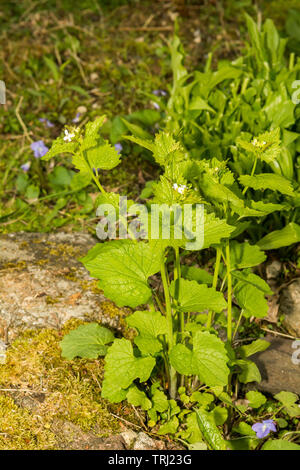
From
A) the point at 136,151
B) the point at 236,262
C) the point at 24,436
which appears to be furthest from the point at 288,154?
the point at 24,436

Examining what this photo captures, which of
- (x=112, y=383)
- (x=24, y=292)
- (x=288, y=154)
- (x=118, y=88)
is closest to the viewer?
(x=112, y=383)

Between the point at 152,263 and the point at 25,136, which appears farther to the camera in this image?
the point at 25,136

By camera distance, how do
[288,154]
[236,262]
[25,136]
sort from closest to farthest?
[236,262] → [288,154] → [25,136]

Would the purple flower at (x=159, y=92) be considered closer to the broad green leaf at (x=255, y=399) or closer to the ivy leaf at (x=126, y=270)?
the ivy leaf at (x=126, y=270)

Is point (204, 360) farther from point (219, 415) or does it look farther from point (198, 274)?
point (198, 274)

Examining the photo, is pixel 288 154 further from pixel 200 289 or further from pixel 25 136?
pixel 25 136

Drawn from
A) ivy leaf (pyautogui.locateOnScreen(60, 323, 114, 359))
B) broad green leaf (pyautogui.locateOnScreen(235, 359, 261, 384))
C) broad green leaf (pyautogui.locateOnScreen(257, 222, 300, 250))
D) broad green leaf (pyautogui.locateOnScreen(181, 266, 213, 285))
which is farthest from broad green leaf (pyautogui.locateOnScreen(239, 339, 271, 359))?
ivy leaf (pyautogui.locateOnScreen(60, 323, 114, 359))

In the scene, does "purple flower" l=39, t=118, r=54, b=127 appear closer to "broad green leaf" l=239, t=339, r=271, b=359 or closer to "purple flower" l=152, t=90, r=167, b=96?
"purple flower" l=152, t=90, r=167, b=96
